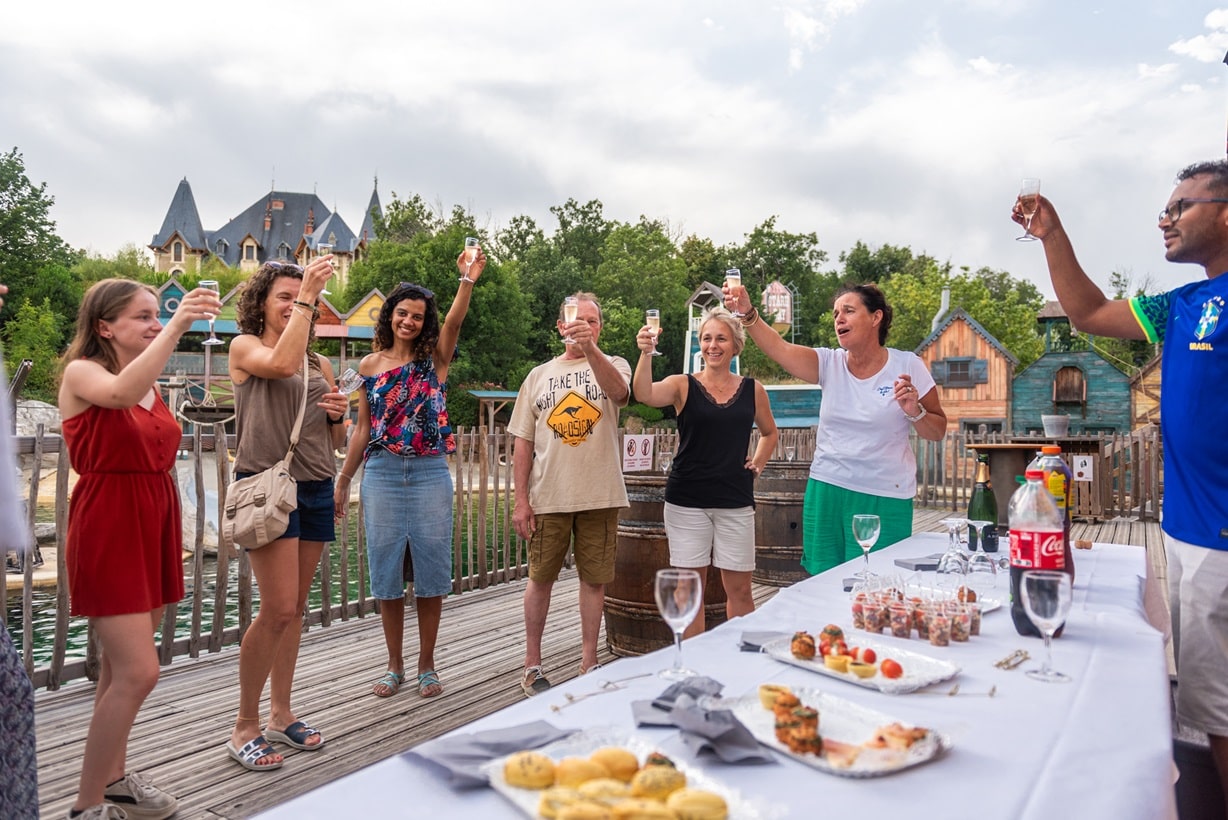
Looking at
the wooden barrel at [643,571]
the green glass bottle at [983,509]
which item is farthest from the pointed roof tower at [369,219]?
the green glass bottle at [983,509]

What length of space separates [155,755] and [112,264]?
6822 centimetres

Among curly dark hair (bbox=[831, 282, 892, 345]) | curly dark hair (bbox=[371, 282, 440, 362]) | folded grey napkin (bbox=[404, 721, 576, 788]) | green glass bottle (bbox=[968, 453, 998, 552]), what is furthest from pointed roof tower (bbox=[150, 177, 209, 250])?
folded grey napkin (bbox=[404, 721, 576, 788])

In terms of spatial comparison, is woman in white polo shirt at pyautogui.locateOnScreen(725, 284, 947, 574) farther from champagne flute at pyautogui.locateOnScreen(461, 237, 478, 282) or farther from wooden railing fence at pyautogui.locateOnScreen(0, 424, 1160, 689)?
wooden railing fence at pyautogui.locateOnScreen(0, 424, 1160, 689)

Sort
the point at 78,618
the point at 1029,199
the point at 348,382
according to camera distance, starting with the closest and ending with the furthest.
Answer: the point at 1029,199 < the point at 348,382 < the point at 78,618

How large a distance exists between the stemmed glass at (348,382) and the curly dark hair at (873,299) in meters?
2.31

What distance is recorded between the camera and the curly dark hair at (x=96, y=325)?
2.43 m

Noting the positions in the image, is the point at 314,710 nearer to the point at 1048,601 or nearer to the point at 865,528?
the point at 865,528

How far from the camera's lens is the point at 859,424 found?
3.16 metres

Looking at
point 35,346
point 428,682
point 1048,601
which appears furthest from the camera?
point 35,346

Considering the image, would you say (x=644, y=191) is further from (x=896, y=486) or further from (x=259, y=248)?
(x=896, y=486)

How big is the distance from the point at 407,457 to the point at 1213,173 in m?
A: 3.40

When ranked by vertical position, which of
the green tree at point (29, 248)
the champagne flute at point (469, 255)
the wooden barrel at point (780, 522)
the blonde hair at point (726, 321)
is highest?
the green tree at point (29, 248)

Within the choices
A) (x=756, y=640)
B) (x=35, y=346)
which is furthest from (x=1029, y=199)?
(x=35, y=346)

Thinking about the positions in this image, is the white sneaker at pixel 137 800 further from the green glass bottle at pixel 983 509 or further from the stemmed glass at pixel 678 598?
the green glass bottle at pixel 983 509
